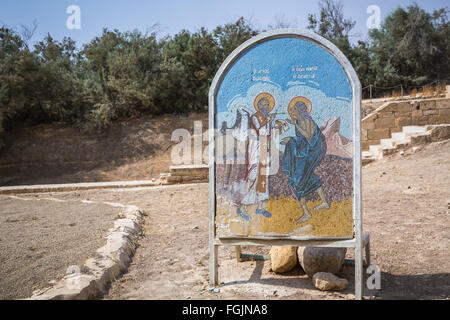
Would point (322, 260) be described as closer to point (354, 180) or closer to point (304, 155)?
point (354, 180)

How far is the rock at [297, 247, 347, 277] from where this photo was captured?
3.43 meters

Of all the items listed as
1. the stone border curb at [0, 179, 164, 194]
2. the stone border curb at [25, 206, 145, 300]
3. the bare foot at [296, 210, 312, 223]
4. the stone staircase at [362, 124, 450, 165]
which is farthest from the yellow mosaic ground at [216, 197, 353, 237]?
the stone staircase at [362, 124, 450, 165]

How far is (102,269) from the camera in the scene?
140 inches

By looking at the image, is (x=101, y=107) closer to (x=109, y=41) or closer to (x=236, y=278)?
(x=109, y=41)

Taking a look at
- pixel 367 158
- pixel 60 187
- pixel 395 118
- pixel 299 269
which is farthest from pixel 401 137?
pixel 60 187

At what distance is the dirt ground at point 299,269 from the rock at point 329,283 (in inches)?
3.1

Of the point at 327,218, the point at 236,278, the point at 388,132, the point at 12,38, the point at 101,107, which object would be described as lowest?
the point at 236,278

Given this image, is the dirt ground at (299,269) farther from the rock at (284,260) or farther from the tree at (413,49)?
the tree at (413,49)

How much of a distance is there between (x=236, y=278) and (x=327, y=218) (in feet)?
4.04

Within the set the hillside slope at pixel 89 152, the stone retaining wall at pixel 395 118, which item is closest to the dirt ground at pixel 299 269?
the stone retaining wall at pixel 395 118

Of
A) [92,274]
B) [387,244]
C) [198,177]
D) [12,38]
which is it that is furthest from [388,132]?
[12,38]

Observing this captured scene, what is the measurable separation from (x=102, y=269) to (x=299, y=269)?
2.11 meters

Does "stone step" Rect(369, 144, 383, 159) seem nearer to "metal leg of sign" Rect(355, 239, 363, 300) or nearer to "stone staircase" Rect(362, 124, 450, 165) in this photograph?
"stone staircase" Rect(362, 124, 450, 165)

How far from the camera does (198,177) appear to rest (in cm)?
1084
